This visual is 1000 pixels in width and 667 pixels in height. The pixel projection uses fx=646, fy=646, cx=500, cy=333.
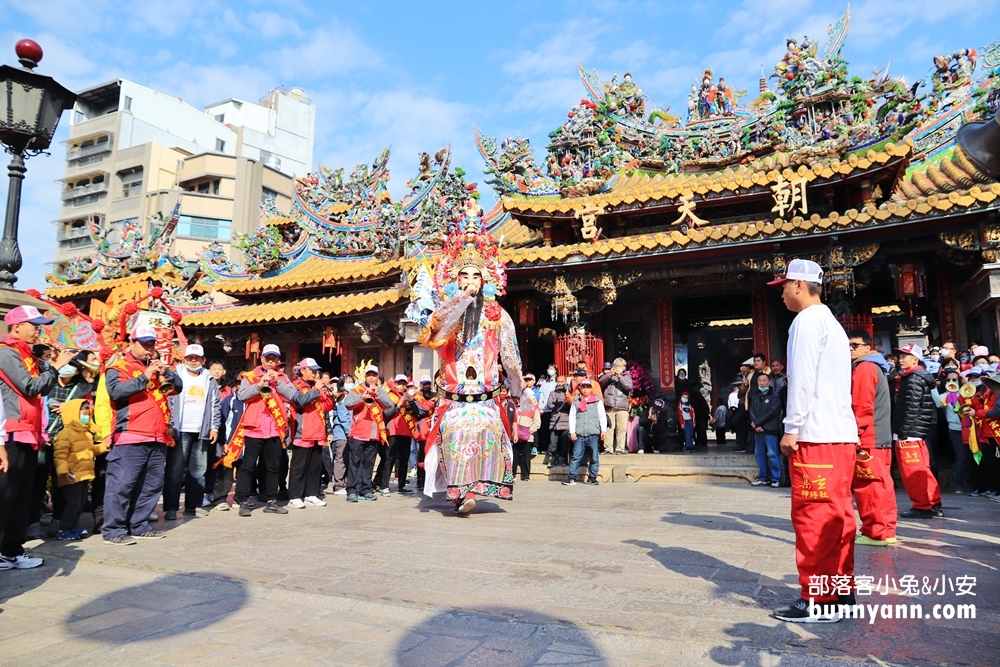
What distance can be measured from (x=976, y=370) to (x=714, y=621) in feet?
19.7

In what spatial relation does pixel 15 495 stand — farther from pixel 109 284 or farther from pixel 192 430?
pixel 109 284

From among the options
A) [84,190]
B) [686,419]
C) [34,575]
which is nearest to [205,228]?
[84,190]

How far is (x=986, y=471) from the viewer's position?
7215mm

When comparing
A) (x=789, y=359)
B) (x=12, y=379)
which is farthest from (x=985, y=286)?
(x=12, y=379)

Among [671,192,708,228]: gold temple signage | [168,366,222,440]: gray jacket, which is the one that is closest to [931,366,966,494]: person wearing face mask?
[671,192,708,228]: gold temple signage

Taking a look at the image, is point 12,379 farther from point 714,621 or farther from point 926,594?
point 926,594

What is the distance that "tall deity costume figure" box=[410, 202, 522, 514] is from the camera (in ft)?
19.7

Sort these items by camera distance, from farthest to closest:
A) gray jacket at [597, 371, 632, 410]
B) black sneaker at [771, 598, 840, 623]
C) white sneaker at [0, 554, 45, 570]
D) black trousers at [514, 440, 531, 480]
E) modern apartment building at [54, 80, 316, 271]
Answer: modern apartment building at [54, 80, 316, 271], gray jacket at [597, 371, 632, 410], black trousers at [514, 440, 531, 480], white sneaker at [0, 554, 45, 570], black sneaker at [771, 598, 840, 623]

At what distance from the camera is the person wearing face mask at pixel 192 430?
6227 millimetres

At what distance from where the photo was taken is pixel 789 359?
10.3 feet

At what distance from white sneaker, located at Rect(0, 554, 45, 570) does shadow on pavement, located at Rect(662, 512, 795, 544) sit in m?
4.62

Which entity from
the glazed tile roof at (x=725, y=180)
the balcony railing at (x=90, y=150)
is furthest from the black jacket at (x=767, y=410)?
the balcony railing at (x=90, y=150)

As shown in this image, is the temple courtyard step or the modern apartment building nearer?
the temple courtyard step

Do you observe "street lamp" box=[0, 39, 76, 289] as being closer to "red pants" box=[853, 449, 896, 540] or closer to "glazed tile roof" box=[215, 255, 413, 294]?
"red pants" box=[853, 449, 896, 540]
